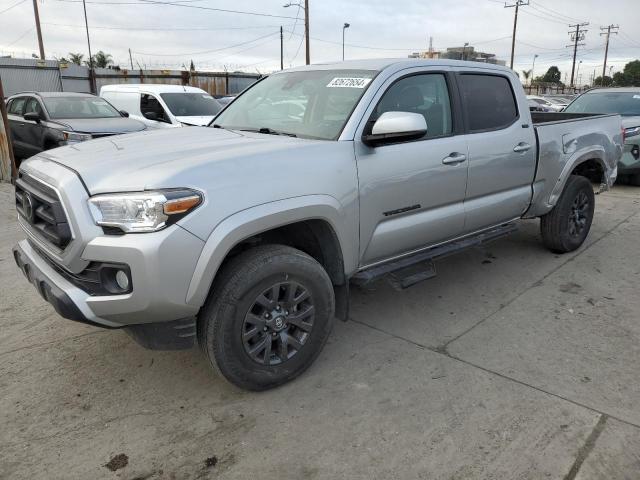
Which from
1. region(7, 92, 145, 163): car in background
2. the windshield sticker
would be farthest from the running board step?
region(7, 92, 145, 163): car in background

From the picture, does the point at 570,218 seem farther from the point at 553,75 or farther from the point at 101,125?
the point at 553,75

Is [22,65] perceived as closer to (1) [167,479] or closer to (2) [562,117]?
(2) [562,117]

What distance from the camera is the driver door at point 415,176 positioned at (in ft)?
10.5

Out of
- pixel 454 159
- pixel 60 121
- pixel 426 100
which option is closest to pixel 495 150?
pixel 454 159

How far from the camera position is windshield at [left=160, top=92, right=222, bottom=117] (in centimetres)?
1102

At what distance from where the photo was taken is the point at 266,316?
2828 millimetres

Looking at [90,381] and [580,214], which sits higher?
[580,214]

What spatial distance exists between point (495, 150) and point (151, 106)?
9015 millimetres

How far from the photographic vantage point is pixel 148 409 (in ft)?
9.28

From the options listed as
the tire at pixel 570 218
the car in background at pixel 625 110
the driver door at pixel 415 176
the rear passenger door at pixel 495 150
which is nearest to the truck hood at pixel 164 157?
the driver door at pixel 415 176

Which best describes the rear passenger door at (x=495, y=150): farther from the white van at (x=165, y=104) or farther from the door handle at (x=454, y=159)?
the white van at (x=165, y=104)

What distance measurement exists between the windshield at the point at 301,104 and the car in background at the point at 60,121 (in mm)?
5805

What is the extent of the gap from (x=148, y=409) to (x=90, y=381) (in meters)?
0.51

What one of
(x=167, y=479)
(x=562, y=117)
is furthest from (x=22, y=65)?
(x=167, y=479)
